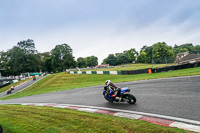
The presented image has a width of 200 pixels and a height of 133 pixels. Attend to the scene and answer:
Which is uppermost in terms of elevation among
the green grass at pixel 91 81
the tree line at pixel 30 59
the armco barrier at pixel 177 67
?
A: the tree line at pixel 30 59

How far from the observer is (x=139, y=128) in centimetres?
392

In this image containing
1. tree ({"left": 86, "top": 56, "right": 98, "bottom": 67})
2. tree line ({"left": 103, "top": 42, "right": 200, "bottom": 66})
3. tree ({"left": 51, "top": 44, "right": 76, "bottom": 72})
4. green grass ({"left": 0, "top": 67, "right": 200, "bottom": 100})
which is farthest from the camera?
tree ({"left": 86, "top": 56, "right": 98, "bottom": 67})

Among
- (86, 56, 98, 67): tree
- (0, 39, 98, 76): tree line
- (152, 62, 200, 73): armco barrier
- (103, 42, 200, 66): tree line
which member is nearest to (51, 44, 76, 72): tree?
(0, 39, 98, 76): tree line

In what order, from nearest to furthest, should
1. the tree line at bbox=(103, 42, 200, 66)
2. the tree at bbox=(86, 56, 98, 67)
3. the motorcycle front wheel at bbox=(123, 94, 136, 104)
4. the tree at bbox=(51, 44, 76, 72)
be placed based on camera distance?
the motorcycle front wheel at bbox=(123, 94, 136, 104), the tree at bbox=(51, 44, 76, 72), the tree line at bbox=(103, 42, 200, 66), the tree at bbox=(86, 56, 98, 67)

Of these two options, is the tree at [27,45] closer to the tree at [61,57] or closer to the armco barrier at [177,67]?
the tree at [61,57]

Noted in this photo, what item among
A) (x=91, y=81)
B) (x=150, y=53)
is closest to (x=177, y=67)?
(x=91, y=81)

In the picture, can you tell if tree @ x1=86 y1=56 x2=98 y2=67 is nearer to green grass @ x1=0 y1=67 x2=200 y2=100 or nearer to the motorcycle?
green grass @ x1=0 y1=67 x2=200 y2=100

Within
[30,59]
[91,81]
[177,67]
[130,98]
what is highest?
[30,59]

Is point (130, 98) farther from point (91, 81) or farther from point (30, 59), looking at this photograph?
point (30, 59)

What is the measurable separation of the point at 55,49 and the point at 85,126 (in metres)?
69.7

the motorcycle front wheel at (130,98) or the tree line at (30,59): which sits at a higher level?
the tree line at (30,59)

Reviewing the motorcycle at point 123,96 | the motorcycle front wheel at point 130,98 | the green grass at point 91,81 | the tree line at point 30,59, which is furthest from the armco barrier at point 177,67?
the tree line at point 30,59

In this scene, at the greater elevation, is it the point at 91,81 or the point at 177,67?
the point at 177,67

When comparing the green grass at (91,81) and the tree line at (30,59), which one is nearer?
the green grass at (91,81)
